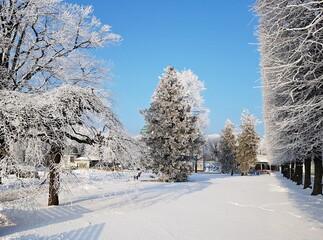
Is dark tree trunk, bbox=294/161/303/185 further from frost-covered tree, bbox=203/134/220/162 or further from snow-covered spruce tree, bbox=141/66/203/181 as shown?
frost-covered tree, bbox=203/134/220/162

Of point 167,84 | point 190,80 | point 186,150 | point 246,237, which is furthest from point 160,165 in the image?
point 246,237

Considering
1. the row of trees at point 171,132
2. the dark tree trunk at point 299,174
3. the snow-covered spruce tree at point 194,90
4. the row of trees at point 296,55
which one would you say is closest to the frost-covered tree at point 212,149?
the snow-covered spruce tree at point 194,90

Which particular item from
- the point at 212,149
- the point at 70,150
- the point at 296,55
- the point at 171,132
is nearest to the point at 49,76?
the point at 70,150

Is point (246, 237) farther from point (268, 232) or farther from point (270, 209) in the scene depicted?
point (270, 209)

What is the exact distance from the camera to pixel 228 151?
51.2m

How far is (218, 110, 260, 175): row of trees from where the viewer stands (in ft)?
164

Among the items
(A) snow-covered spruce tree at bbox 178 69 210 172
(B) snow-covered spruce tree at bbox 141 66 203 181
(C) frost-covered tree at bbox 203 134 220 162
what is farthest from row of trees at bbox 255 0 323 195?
(C) frost-covered tree at bbox 203 134 220 162

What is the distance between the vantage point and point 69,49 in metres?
13.4

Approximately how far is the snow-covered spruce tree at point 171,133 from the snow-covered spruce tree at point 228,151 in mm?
24912

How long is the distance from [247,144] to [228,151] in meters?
3.26

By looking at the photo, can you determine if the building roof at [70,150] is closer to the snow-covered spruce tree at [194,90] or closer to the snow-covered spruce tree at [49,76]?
the snow-covered spruce tree at [49,76]

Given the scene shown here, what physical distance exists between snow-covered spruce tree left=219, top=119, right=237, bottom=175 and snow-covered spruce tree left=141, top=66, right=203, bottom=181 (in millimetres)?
24912

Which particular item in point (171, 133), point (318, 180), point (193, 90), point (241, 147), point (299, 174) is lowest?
point (299, 174)

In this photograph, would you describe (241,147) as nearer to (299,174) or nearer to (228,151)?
(228,151)
